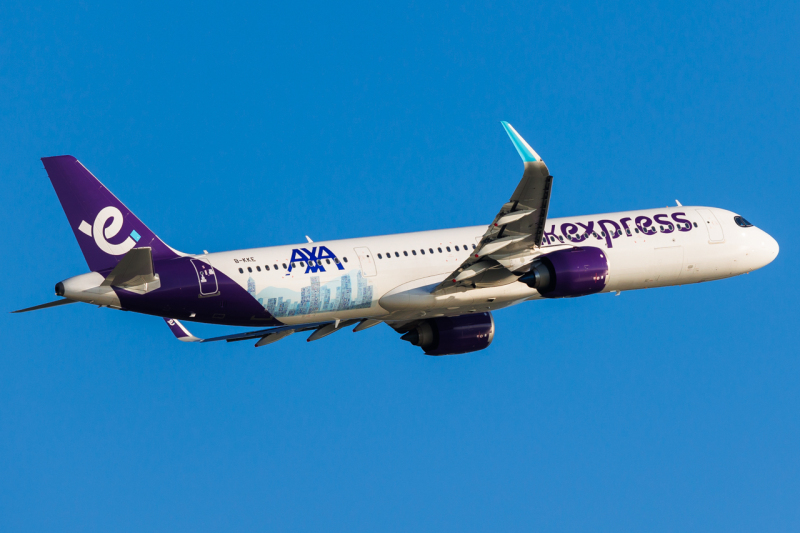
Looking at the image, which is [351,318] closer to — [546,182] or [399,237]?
[399,237]

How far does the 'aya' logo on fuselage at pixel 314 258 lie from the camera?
37938 mm

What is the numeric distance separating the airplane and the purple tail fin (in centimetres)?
4

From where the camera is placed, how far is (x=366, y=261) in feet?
127

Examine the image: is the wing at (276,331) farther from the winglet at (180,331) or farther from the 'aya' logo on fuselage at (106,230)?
the 'aya' logo on fuselage at (106,230)

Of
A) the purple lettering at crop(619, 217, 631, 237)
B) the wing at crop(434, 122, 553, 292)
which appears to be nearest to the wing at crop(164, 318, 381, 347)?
the wing at crop(434, 122, 553, 292)

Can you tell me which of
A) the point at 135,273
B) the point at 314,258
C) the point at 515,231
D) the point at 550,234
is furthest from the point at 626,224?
the point at 135,273

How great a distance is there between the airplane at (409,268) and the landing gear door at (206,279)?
0.05 meters

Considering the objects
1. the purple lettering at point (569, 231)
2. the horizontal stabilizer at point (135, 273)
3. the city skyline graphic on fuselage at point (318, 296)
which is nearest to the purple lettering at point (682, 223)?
the purple lettering at point (569, 231)

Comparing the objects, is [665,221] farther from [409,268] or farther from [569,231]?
[409,268]

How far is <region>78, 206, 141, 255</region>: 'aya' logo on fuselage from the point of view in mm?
35688

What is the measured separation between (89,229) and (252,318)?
6623 millimetres

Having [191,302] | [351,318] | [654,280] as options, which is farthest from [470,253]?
[191,302]

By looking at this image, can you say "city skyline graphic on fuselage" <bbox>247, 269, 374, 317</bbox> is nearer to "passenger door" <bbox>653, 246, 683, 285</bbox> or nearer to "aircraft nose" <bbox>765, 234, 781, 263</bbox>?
"passenger door" <bbox>653, 246, 683, 285</bbox>

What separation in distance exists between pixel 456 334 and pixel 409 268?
514 cm
